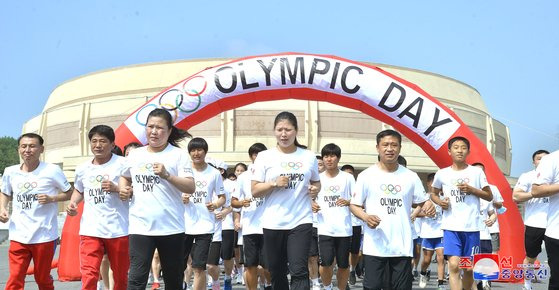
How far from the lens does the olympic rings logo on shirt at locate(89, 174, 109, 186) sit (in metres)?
7.48

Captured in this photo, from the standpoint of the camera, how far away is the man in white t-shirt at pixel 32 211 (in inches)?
288

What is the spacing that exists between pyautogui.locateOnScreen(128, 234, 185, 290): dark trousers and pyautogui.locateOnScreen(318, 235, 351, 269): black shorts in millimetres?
3502

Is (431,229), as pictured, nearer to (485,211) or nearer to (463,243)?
(485,211)

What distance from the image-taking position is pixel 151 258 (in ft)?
20.5

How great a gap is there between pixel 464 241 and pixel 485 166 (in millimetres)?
5022

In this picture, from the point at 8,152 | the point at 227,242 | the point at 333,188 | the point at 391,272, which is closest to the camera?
the point at 391,272

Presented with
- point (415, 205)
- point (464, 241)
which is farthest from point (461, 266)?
point (415, 205)

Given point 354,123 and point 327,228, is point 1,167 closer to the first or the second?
point 354,123

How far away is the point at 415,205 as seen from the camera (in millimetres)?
6746

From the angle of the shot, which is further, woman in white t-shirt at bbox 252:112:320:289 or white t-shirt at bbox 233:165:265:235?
white t-shirt at bbox 233:165:265:235

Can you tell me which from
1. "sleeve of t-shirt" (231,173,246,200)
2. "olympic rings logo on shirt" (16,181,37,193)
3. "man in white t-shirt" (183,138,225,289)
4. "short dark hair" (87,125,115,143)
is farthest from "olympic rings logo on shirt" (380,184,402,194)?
"olympic rings logo on shirt" (16,181,37,193)

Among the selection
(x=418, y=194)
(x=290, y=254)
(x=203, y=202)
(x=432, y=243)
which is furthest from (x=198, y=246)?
(x=432, y=243)

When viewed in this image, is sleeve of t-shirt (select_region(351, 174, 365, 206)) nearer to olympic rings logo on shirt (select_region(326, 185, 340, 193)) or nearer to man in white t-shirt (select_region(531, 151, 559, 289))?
man in white t-shirt (select_region(531, 151, 559, 289))

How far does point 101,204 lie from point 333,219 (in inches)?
133
